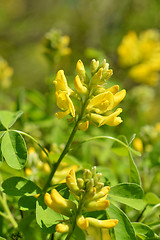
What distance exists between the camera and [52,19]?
6703mm

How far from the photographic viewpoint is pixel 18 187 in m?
1.15

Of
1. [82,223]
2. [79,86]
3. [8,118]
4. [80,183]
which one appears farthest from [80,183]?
[8,118]

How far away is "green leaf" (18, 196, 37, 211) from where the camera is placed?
113cm

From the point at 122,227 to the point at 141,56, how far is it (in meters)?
2.51

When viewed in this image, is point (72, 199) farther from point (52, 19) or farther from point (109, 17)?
point (52, 19)

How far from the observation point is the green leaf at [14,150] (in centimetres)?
113

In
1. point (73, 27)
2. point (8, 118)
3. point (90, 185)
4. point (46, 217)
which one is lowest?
point (46, 217)

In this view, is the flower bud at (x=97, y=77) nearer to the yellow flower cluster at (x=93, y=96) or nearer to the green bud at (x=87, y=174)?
the yellow flower cluster at (x=93, y=96)

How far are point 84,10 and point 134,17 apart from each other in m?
1.29

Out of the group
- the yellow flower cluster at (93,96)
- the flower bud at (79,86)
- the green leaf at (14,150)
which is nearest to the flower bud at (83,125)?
the yellow flower cluster at (93,96)

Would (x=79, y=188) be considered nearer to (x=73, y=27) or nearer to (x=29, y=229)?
(x=29, y=229)

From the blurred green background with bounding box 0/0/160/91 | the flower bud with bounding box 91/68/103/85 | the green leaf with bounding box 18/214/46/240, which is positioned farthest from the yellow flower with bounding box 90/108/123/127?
the blurred green background with bounding box 0/0/160/91

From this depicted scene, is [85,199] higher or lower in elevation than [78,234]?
higher

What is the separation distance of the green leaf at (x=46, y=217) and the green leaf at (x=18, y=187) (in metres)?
0.06
